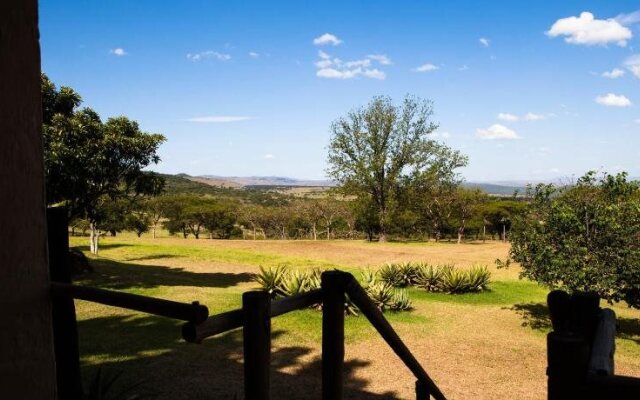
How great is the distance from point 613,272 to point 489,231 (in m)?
47.9

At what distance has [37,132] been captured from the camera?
2061 mm

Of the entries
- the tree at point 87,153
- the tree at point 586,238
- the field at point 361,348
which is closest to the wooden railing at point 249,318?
the field at point 361,348

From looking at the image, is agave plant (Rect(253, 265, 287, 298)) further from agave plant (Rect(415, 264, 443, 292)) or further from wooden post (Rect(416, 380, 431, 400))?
wooden post (Rect(416, 380, 431, 400))

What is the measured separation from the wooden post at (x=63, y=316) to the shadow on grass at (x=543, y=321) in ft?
35.7

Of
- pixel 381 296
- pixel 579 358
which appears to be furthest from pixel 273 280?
pixel 579 358

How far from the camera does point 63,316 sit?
158 inches

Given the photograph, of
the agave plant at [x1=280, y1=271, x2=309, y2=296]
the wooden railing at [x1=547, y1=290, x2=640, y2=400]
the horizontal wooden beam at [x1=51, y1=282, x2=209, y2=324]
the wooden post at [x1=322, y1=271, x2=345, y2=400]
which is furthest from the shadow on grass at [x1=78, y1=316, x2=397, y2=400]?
the wooden railing at [x1=547, y1=290, x2=640, y2=400]

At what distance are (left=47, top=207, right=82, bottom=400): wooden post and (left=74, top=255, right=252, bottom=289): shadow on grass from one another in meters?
12.2

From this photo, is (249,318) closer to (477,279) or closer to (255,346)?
(255,346)

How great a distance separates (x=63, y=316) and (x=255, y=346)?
8.32 feet

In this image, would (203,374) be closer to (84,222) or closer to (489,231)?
(84,222)

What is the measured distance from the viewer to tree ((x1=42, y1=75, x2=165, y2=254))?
15204 millimetres

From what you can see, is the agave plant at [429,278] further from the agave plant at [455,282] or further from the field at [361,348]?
the field at [361,348]

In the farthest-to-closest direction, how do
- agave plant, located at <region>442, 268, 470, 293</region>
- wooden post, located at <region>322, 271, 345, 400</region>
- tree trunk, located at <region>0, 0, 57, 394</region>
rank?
agave plant, located at <region>442, 268, 470, 293</region>
wooden post, located at <region>322, 271, 345, 400</region>
tree trunk, located at <region>0, 0, 57, 394</region>
